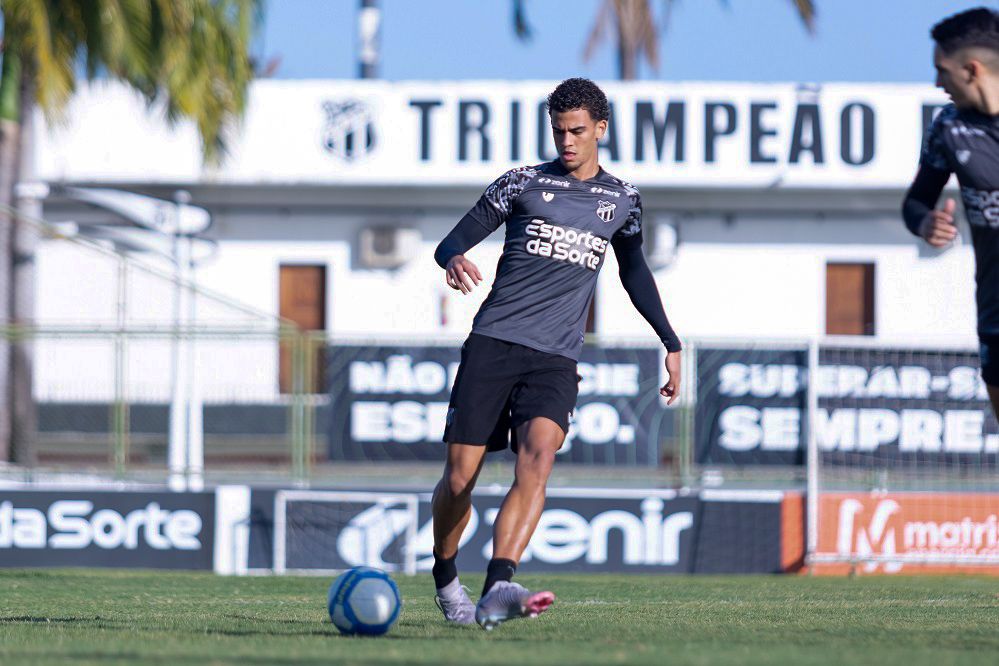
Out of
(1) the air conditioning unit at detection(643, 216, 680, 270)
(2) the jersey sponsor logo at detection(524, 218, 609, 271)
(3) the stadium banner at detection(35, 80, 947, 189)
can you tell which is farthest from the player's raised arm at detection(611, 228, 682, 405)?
(1) the air conditioning unit at detection(643, 216, 680, 270)

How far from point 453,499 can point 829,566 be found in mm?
7954

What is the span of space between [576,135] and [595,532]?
7748 millimetres

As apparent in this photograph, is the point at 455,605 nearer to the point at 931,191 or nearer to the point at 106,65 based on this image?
the point at 931,191

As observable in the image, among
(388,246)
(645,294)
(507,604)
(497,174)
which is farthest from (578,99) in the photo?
(388,246)

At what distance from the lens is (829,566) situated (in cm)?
1330

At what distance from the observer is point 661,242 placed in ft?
67.0

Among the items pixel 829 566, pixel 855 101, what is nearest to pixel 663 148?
pixel 855 101

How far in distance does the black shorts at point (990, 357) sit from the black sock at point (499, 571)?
1839 millimetres

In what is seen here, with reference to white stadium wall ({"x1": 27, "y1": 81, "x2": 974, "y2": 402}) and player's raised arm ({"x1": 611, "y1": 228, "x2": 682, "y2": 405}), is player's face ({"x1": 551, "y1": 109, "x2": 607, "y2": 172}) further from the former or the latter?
white stadium wall ({"x1": 27, "y1": 81, "x2": 974, "y2": 402})

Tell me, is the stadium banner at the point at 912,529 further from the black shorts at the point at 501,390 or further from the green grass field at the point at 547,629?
the black shorts at the point at 501,390

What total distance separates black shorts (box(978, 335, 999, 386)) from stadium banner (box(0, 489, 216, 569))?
9.27m

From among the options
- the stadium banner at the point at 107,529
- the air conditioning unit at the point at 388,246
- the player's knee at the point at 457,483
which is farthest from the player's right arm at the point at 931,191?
the air conditioning unit at the point at 388,246

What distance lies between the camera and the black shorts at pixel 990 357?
17.1 ft

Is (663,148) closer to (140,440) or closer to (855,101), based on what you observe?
(855,101)
